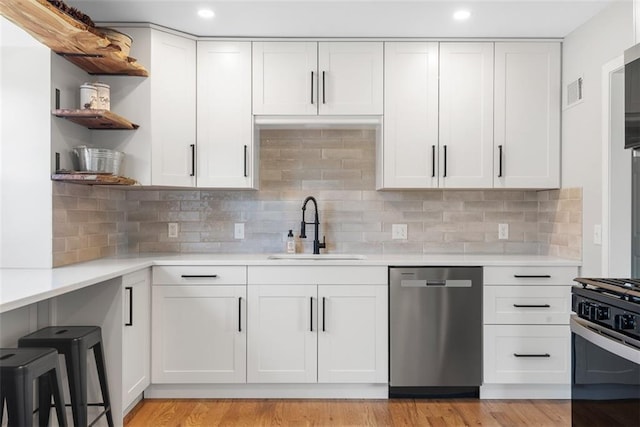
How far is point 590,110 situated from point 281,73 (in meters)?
1.93

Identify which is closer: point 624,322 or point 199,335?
point 624,322

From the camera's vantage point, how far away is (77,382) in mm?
2068

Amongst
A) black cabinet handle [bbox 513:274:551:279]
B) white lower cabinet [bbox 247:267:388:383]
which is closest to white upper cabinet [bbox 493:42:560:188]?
black cabinet handle [bbox 513:274:551:279]

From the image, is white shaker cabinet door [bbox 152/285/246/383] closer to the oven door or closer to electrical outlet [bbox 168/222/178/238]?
electrical outlet [bbox 168/222/178/238]

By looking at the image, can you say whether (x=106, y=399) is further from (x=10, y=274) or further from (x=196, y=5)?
(x=196, y=5)

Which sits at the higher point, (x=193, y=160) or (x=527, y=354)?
(x=193, y=160)

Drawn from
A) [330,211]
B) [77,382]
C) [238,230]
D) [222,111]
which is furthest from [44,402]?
[330,211]

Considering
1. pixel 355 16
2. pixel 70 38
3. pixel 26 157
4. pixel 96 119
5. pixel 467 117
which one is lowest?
pixel 26 157

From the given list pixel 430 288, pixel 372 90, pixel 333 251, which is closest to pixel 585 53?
pixel 372 90

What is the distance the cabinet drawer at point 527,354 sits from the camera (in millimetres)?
2846

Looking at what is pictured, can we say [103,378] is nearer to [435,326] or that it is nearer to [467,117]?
[435,326]

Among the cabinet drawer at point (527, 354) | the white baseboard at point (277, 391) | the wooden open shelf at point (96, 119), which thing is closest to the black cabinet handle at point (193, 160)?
the wooden open shelf at point (96, 119)

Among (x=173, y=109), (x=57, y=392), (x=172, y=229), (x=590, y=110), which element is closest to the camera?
(x=57, y=392)

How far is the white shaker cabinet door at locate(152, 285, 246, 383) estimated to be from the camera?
2.83m
